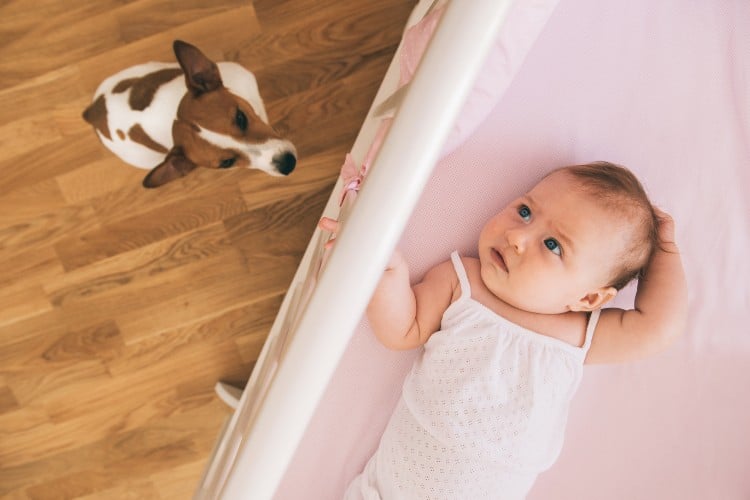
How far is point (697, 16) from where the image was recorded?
3.08 feet

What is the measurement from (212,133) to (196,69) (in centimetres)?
11

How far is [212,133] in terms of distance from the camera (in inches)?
38.3

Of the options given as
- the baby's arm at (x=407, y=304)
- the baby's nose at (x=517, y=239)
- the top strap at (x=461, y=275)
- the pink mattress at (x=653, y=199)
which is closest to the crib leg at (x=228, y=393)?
the pink mattress at (x=653, y=199)

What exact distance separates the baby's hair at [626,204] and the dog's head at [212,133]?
0.51 meters

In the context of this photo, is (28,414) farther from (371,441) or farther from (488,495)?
(488,495)

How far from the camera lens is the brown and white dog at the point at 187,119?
98cm

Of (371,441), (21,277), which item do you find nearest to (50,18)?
(21,277)

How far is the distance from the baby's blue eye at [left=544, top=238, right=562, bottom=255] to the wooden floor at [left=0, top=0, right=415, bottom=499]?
0.58m

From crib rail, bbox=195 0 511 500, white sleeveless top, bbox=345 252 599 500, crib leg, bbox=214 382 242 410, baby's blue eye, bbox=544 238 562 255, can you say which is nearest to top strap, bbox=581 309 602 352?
white sleeveless top, bbox=345 252 599 500

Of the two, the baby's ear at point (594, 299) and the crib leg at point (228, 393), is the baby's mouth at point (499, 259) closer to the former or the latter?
the baby's ear at point (594, 299)

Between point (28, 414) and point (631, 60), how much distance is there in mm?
1435

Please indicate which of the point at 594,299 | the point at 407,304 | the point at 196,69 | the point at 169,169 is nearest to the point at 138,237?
the point at 169,169

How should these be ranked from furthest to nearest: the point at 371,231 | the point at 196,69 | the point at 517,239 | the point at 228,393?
the point at 228,393, the point at 196,69, the point at 517,239, the point at 371,231

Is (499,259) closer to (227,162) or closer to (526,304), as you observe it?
(526,304)
